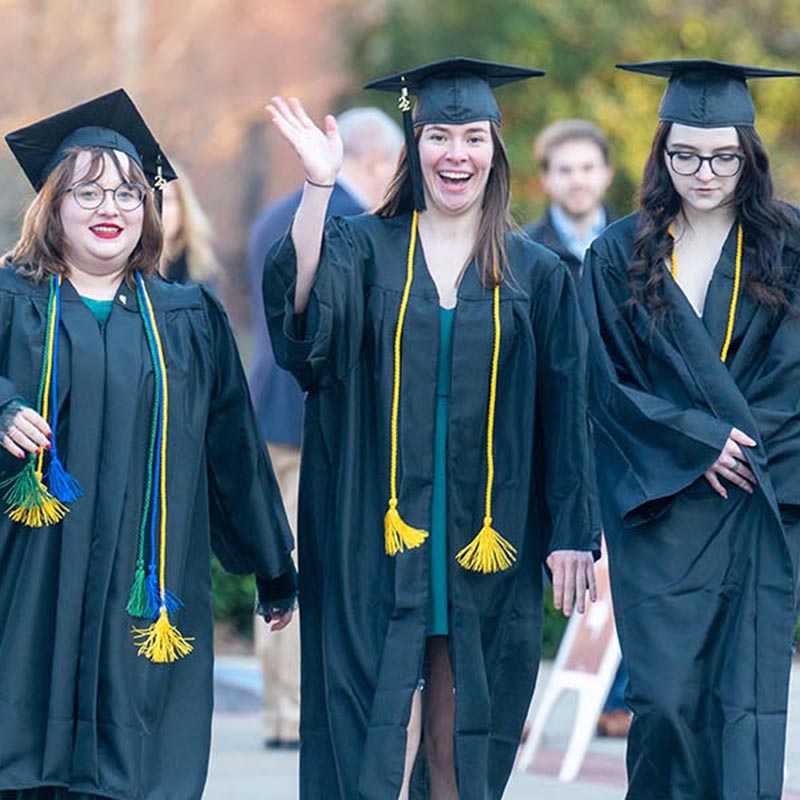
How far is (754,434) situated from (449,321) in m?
0.94

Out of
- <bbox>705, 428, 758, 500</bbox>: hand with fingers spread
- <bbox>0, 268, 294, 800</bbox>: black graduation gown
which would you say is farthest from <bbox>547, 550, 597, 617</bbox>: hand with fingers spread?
<bbox>0, 268, 294, 800</bbox>: black graduation gown

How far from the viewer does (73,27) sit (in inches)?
901

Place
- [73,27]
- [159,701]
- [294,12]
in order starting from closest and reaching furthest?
1. [159,701]
2. [73,27]
3. [294,12]

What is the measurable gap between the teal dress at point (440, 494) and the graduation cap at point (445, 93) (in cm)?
44

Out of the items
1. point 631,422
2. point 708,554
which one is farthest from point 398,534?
point 708,554

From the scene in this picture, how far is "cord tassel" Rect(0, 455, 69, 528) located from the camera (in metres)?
6.43

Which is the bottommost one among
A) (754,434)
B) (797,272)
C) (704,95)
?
(754,434)

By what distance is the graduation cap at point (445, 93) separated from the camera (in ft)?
22.5

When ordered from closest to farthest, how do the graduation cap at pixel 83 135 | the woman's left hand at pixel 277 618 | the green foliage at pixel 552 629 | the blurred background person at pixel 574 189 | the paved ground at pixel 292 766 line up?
1. the graduation cap at pixel 83 135
2. the woman's left hand at pixel 277 618
3. the paved ground at pixel 292 766
4. the blurred background person at pixel 574 189
5. the green foliage at pixel 552 629

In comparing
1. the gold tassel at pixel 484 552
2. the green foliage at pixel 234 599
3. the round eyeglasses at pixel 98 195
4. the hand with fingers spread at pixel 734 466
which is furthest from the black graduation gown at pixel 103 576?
the green foliage at pixel 234 599

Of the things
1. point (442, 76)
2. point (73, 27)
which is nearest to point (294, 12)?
point (73, 27)

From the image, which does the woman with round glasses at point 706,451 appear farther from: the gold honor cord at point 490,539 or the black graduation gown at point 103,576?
the black graduation gown at point 103,576

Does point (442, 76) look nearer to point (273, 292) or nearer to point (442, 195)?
point (442, 195)

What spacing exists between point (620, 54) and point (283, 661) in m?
12.8
